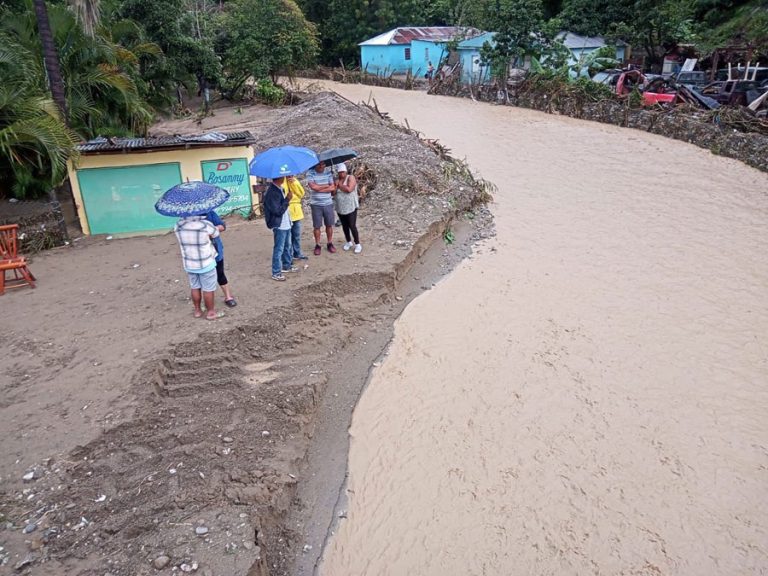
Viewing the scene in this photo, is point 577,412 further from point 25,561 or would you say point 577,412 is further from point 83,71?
point 83,71

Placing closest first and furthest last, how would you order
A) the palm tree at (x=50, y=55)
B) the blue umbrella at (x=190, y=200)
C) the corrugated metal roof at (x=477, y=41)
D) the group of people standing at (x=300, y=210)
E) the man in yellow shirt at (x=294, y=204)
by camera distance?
the blue umbrella at (x=190, y=200)
the group of people standing at (x=300, y=210)
the man in yellow shirt at (x=294, y=204)
the palm tree at (x=50, y=55)
the corrugated metal roof at (x=477, y=41)

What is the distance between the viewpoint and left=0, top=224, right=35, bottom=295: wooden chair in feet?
25.4

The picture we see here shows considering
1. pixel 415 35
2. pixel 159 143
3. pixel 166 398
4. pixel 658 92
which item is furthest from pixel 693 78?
pixel 166 398

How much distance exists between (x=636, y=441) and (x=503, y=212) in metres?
7.34

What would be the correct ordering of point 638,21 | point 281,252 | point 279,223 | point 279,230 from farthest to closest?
point 638,21, point 281,252, point 279,230, point 279,223

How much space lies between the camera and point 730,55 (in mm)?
22844

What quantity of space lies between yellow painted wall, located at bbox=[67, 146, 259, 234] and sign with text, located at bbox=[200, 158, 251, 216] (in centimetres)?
9

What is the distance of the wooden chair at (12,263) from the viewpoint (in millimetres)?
7734

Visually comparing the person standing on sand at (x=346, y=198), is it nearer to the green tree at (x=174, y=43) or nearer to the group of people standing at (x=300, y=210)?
the group of people standing at (x=300, y=210)

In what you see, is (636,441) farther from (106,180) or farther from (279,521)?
(106,180)

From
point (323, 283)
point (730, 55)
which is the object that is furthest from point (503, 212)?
point (730, 55)

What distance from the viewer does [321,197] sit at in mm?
8641

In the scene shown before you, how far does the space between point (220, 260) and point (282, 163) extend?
4.97ft

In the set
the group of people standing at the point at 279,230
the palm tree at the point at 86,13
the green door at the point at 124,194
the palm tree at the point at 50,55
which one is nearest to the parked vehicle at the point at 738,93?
the group of people standing at the point at 279,230
